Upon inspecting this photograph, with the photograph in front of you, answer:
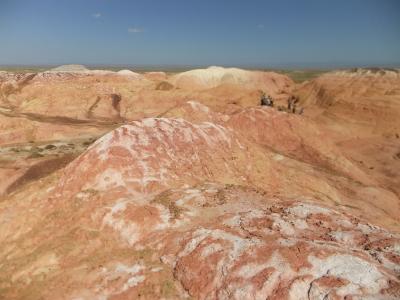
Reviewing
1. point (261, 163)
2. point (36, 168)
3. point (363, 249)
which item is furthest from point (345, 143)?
point (363, 249)

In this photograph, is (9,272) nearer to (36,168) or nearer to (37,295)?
(37,295)

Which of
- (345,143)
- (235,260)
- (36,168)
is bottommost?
(345,143)

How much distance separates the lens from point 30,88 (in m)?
80.2

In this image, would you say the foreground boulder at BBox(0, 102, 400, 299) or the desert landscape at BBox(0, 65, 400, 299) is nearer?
the foreground boulder at BBox(0, 102, 400, 299)

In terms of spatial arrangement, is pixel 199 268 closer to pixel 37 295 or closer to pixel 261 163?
pixel 37 295

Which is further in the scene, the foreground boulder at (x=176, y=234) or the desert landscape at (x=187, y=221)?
the desert landscape at (x=187, y=221)

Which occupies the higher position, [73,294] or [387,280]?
[387,280]

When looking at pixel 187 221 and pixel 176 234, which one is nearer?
pixel 176 234

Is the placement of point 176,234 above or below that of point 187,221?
below

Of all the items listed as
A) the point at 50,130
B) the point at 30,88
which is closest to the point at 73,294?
the point at 50,130

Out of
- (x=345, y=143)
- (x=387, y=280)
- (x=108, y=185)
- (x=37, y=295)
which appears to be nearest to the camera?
(x=387, y=280)

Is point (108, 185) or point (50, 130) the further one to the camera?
point (50, 130)

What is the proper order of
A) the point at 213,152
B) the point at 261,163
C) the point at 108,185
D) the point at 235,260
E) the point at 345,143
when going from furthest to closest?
the point at 345,143
the point at 261,163
the point at 213,152
the point at 108,185
the point at 235,260

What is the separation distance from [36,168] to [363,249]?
29.6 meters
